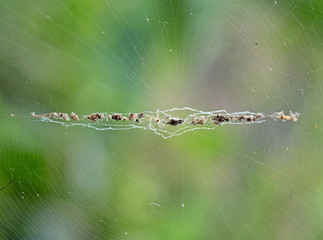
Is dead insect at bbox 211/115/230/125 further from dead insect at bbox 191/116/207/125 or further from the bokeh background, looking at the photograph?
the bokeh background

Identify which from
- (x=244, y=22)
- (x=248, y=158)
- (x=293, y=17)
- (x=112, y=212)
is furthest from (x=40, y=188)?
(x=293, y=17)

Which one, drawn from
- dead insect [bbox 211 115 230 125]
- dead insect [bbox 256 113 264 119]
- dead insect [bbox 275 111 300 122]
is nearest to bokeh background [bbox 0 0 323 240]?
dead insect [bbox 275 111 300 122]

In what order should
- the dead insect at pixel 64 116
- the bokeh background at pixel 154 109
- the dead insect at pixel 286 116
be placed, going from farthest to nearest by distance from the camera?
the dead insect at pixel 286 116 → the bokeh background at pixel 154 109 → the dead insect at pixel 64 116

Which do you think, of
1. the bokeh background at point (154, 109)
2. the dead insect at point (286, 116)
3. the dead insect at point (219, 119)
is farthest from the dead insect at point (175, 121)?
the dead insect at point (286, 116)

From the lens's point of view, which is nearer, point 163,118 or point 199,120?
point 199,120

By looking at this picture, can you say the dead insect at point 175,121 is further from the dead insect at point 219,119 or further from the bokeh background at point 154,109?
the bokeh background at point 154,109

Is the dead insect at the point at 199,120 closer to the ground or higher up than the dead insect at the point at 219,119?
closer to the ground

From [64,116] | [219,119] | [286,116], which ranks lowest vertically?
[64,116]

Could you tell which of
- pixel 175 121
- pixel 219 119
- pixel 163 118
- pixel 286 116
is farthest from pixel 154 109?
pixel 286 116

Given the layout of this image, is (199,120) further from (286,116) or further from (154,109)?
(286,116)
